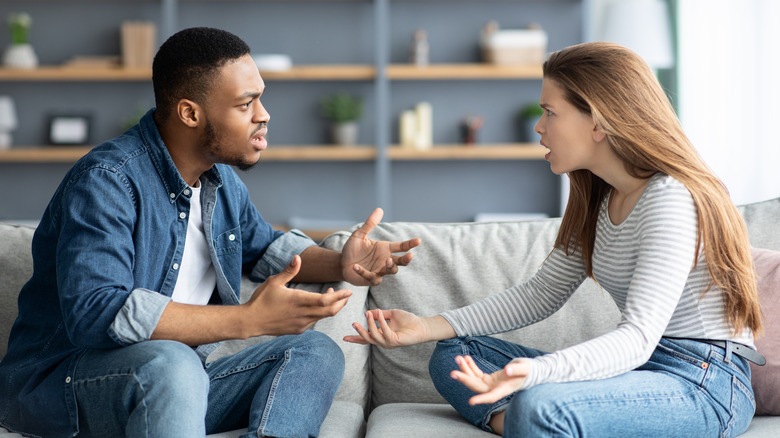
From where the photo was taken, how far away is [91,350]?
136 cm

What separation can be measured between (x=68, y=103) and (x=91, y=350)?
357cm

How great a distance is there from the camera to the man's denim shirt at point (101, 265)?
1288 millimetres

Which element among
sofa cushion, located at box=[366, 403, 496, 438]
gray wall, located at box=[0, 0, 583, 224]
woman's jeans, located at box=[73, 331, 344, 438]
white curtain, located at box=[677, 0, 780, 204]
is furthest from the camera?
gray wall, located at box=[0, 0, 583, 224]

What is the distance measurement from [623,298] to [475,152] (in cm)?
282

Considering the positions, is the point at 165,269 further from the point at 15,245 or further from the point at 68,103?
the point at 68,103

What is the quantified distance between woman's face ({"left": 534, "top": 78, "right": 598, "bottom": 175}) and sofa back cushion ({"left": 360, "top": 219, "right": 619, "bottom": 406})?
1.43ft

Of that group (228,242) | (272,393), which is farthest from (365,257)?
(272,393)

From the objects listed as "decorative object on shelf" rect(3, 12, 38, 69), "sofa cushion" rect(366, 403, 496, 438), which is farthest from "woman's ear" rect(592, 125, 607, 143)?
"decorative object on shelf" rect(3, 12, 38, 69)

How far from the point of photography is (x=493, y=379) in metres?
1.16

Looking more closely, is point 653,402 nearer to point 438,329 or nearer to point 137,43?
point 438,329

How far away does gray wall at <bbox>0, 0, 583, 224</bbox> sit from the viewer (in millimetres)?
4480

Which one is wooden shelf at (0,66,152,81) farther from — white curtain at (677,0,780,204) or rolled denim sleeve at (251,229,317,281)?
white curtain at (677,0,780,204)

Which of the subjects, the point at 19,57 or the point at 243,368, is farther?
the point at 19,57

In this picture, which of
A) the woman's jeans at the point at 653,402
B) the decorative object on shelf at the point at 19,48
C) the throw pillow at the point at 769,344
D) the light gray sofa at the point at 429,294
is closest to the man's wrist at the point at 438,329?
the woman's jeans at the point at 653,402
